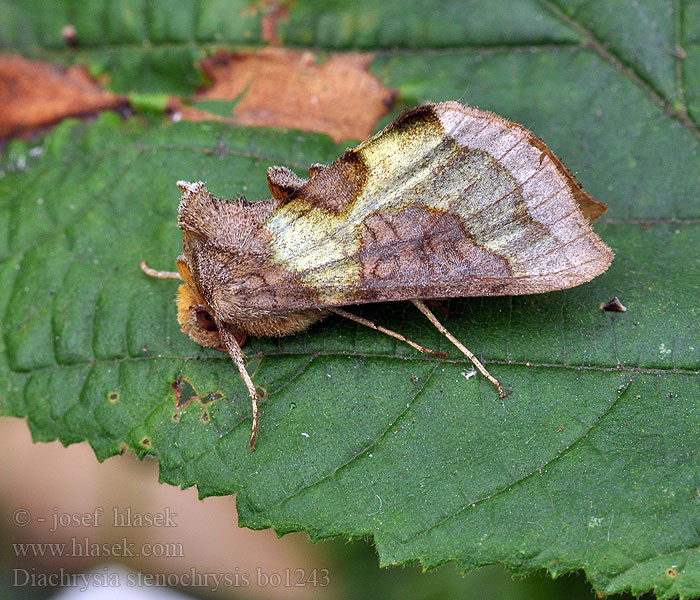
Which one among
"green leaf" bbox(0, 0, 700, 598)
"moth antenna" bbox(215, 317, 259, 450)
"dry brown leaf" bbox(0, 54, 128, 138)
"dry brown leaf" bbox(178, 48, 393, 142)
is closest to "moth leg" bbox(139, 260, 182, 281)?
"green leaf" bbox(0, 0, 700, 598)

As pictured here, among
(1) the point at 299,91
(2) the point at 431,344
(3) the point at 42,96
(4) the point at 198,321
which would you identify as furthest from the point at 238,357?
(3) the point at 42,96

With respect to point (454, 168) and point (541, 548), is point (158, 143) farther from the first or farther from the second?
point (541, 548)

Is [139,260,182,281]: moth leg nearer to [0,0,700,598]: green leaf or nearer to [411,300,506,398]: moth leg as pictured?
[0,0,700,598]: green leaf

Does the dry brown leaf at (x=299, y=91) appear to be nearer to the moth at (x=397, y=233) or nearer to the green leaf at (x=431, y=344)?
the green leaf at (x=431, y=344)

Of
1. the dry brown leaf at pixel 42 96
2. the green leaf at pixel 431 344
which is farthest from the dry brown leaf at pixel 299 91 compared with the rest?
the dry brown leaf at pixel 42 96

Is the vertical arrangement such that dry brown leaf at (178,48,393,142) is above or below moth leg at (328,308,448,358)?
above

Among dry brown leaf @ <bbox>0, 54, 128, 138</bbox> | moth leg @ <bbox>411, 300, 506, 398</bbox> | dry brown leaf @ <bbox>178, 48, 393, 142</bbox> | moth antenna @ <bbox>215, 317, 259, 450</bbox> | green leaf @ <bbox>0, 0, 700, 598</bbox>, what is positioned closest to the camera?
green leaf @ <bbox>0, 0, 700, 598</bbox>

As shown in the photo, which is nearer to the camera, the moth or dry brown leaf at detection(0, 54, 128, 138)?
the moth
